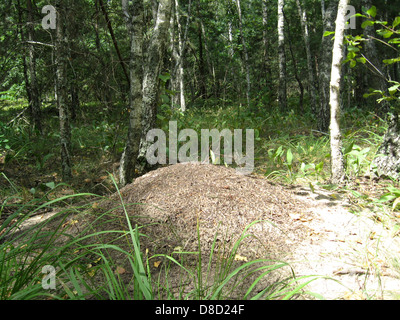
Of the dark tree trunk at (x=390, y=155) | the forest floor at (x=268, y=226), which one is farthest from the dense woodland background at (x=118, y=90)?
the forest floor at (x=268, y=226)

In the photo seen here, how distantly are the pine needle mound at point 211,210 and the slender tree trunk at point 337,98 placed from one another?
2.05ft

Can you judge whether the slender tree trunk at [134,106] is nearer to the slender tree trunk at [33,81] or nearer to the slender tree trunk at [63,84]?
the slender tree trunk at [63,84]

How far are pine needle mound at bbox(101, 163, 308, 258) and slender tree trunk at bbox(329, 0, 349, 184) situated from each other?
2.05 ft

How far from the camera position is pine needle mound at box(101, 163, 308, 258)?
2557mm

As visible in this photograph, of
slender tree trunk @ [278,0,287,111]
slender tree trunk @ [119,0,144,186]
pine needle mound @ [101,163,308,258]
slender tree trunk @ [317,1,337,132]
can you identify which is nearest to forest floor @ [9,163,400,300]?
pine needle mound @ [101,163,308,258]

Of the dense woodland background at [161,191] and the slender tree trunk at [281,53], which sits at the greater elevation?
the slender tree trunk at [281,53]

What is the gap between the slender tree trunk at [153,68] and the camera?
430 cm

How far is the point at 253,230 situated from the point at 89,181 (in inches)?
132

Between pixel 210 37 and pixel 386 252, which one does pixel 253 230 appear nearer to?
pixel 386 252
